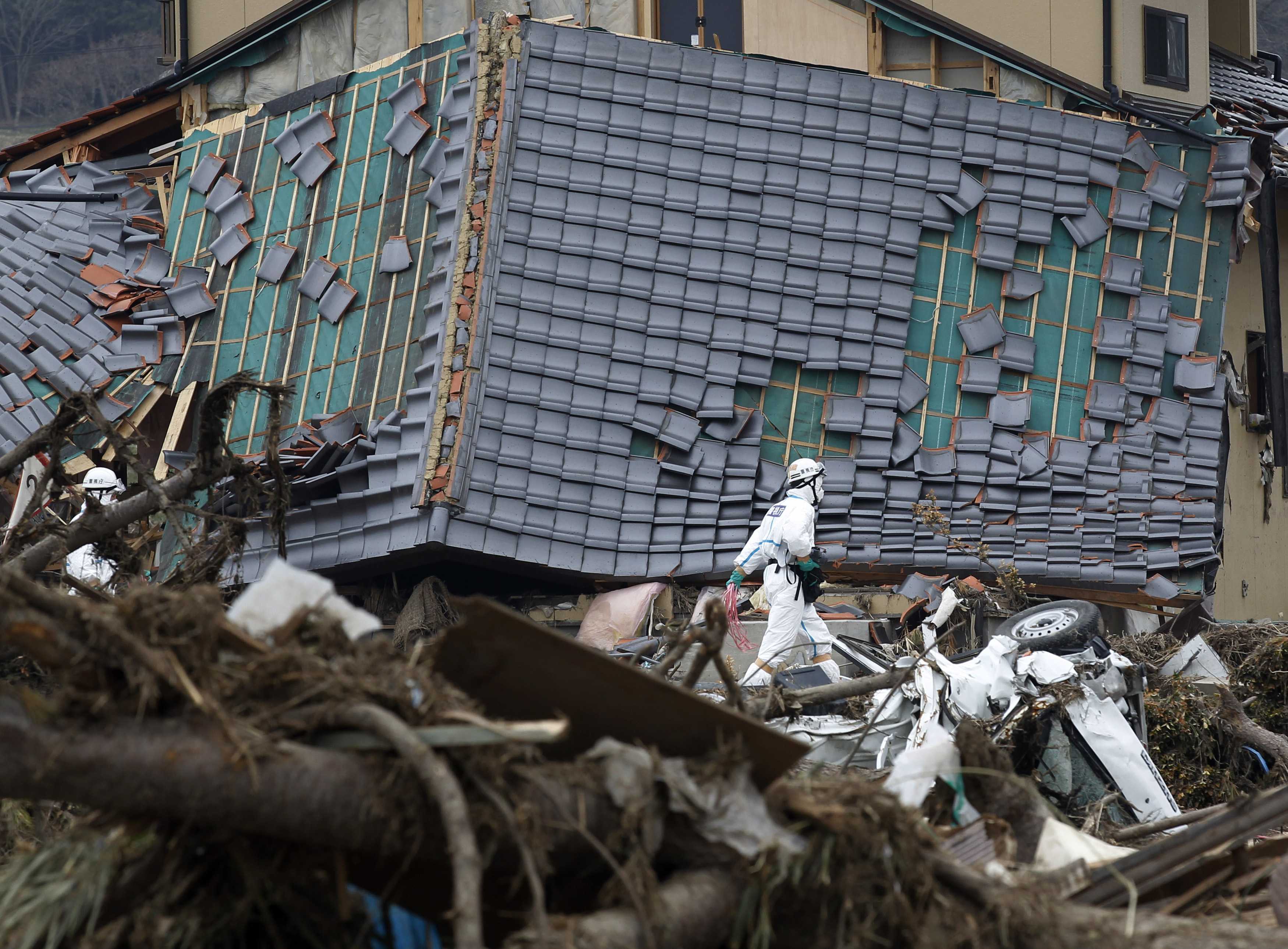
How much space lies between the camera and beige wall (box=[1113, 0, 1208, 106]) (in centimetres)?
1580

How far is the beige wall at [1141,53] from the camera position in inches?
622

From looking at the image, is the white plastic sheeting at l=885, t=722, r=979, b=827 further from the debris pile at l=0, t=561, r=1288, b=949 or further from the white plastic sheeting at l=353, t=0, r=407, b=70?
the white plastic sheeting at l=353, t=0, r=407, b=70

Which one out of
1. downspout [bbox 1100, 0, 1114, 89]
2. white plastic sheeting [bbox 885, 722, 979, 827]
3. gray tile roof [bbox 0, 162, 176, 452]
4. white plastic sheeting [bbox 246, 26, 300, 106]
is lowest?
white plastic sheeting [bbox 885, 722, 979, 827]

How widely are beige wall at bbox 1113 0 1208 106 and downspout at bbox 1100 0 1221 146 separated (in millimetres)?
64

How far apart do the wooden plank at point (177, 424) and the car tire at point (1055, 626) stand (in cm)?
871

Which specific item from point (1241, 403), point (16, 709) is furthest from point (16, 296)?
point (16, 709)

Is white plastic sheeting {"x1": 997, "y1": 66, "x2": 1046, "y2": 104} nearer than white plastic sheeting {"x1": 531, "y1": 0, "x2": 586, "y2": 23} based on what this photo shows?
Yes

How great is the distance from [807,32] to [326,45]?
5292 millimetres

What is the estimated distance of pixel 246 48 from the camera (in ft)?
55.7

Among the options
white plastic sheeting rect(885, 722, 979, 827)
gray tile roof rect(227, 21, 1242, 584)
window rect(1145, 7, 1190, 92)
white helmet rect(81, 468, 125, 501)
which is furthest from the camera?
window rect(1145, 7, 1190, 92)

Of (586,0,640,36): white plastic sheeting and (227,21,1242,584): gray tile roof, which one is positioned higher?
(586,0,640,36): white plastic sheeting

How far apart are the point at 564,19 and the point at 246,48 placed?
413 centimetres

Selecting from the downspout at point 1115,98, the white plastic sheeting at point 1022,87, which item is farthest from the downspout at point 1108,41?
the white plastic sheeting at point 1022,87

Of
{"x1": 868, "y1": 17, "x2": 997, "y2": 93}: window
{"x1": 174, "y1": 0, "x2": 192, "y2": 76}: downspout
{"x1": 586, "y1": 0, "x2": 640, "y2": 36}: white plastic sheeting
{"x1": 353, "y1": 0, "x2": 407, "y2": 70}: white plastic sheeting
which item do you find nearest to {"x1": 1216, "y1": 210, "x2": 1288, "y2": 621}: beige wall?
{"x1": 868, "y1": 17, "x2": 997, "y2": 93}: window
